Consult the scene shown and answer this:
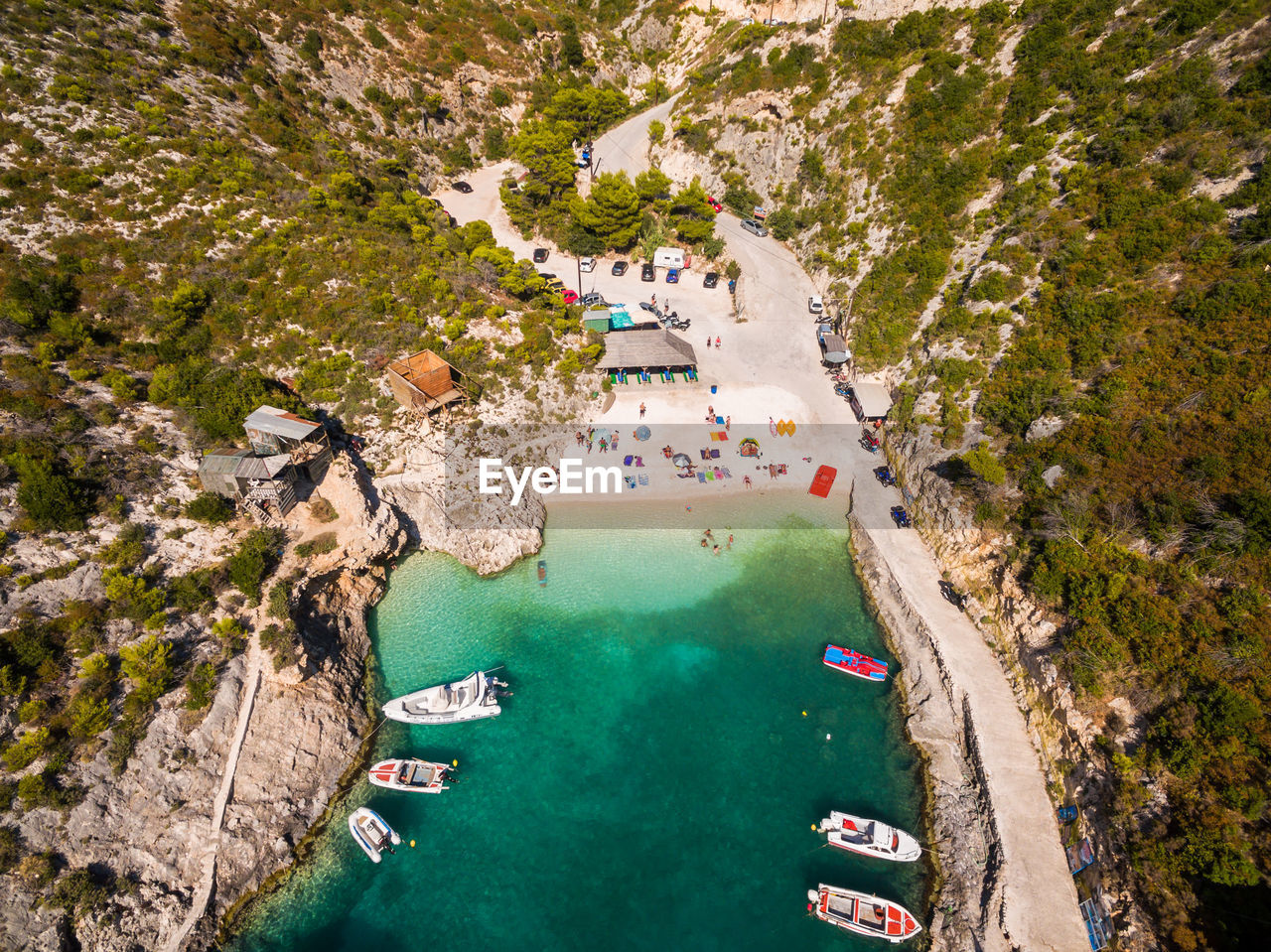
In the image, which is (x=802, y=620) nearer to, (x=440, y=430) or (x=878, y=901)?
(x=878, y=901)

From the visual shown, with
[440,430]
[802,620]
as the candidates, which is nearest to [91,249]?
[440,430]

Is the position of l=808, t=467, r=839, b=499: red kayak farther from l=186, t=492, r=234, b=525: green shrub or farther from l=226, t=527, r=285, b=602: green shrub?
l=186, t=492, r=234, b=525: green shrub

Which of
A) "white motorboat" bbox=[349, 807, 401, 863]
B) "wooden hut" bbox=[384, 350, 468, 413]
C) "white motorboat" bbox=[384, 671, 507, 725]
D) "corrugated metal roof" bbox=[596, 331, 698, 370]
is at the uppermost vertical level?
"corrugated metal roof" bbox=[596, 331, 698, 370]

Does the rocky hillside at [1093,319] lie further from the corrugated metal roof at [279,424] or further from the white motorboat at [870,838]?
the corrugated metal roof at [279,424]

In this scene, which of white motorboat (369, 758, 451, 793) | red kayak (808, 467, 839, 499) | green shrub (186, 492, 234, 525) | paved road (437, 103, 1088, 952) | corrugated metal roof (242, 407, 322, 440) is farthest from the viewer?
red kayak (808, 467, 839, 499)

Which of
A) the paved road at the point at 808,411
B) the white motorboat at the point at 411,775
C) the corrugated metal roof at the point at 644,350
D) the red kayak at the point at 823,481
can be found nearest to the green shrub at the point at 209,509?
the white motorboat at the point at 411,775

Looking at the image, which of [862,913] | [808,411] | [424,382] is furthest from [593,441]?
[862,913]

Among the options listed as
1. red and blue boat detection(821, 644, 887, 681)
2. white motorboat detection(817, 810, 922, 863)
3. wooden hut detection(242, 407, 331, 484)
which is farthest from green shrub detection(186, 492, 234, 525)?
white motorboat detection(817, 810, 922, 863)
